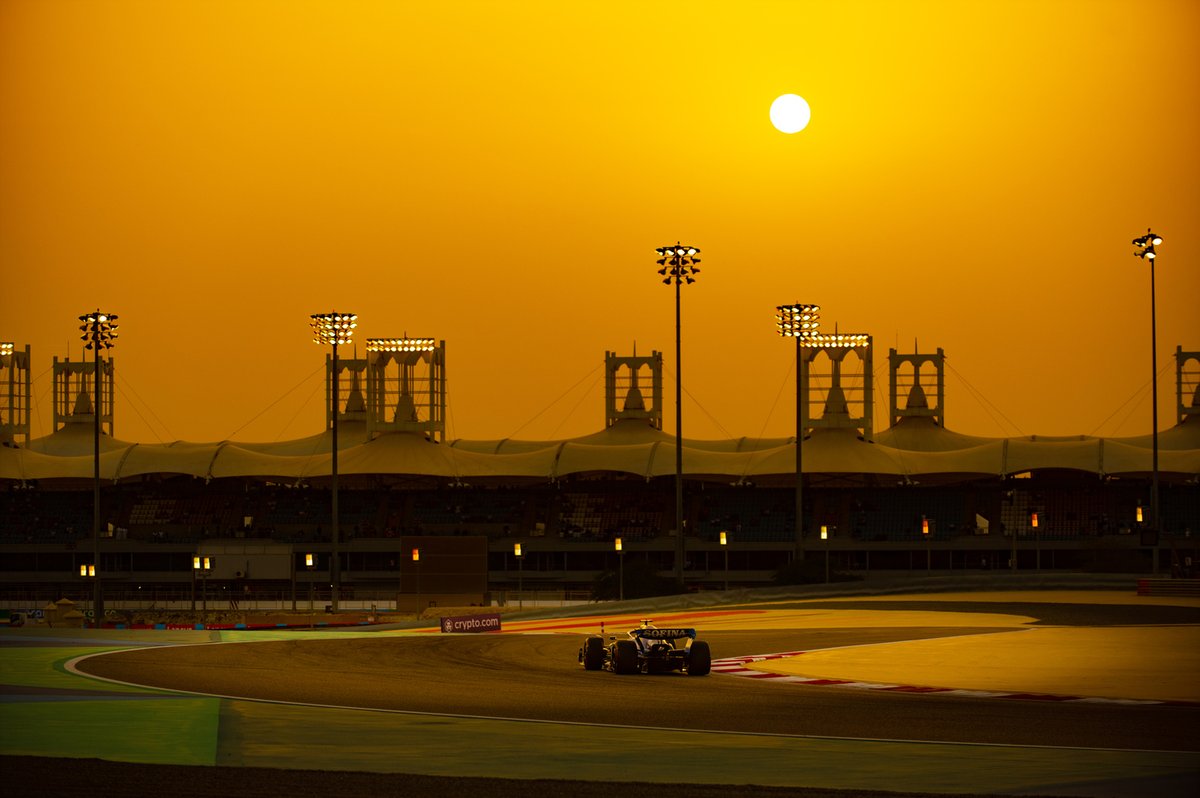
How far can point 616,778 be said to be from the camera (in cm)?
1662

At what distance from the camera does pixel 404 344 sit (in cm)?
10106

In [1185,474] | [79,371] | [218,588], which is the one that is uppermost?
[79,371]

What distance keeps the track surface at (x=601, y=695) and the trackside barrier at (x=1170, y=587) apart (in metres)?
24.9

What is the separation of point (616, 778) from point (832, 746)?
3.46 metres

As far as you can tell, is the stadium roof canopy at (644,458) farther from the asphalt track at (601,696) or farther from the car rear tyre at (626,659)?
the car rear tyre at (626,659)

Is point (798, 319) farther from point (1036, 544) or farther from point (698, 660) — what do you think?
point (698, 660)

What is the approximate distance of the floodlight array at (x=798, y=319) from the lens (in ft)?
262

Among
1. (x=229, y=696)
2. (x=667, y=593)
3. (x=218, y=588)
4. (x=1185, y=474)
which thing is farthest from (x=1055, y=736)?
(x=1185, y=474)

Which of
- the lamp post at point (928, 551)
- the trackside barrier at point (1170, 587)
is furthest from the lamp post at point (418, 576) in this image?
the lamp post at point (928, 551)

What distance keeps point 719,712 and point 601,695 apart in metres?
3.38

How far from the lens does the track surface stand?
20906 millimetres

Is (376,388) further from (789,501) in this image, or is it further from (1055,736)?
(1055,736)

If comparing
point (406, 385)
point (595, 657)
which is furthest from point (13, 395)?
point (595, 657)

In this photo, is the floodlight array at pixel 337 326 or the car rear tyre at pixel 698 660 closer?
the car rear tyre at pixel 698 660
